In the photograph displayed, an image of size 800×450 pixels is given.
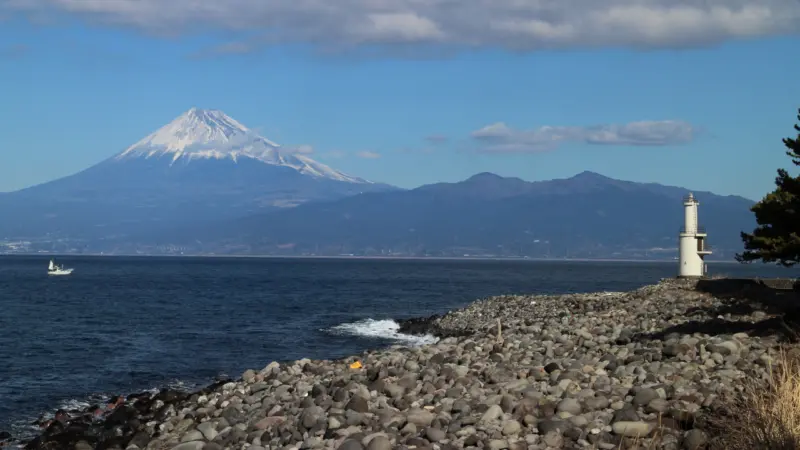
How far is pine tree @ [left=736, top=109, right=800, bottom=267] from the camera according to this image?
3064 cm

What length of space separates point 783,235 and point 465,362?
2249 cm

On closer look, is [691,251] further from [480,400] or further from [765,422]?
[765,422]

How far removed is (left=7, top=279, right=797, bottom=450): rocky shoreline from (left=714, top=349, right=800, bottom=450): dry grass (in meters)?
0.31

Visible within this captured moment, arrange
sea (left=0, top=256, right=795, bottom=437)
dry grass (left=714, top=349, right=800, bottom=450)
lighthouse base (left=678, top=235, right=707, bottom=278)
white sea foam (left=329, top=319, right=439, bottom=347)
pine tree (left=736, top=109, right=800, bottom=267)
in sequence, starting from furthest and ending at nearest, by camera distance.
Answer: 1. lighthouse base (left=678, top=235, right=707, bottom=278)
2. white sea foam (left=329, top=319, right=439, bottom=347)
3. pine tree (left=736, top=109, right=800, bottom=267)
4. sea (left=0, top=256, right=795, bottom=437)
5. dry grass (left=714, top=349, right=800, bottom=450)

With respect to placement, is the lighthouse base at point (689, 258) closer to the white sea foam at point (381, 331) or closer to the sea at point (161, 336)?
the white sea foam at point (381, 331)

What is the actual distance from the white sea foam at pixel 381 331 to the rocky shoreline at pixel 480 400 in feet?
54.6

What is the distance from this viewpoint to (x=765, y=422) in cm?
932

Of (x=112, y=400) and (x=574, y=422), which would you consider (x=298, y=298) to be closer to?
(x=112, y=400)

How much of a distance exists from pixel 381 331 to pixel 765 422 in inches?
1384

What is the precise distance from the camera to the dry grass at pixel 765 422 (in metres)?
9.02

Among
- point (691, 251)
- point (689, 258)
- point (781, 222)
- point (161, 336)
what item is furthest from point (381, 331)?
point (781, 222)

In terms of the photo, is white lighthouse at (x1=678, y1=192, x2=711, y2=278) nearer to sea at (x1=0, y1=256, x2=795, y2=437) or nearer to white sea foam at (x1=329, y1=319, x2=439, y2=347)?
white sea foam at (x1=329, y1=319, x2=439, y2=347)

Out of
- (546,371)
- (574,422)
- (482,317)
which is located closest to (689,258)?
(482,317)

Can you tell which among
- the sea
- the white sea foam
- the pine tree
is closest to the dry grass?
the sea
